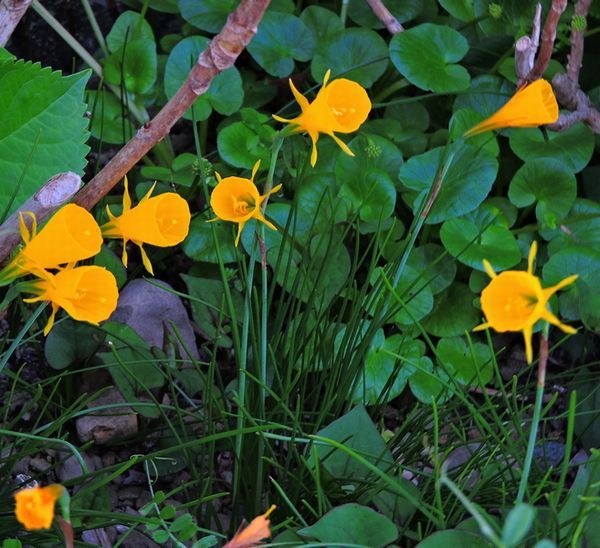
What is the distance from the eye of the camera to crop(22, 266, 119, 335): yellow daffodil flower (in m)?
0.87

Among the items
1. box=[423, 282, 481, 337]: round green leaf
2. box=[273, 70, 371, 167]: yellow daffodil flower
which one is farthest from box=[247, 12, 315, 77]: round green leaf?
box=[273, 70, 371, 167]: yellow daffodil flower

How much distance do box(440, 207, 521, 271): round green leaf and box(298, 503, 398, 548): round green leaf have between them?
600mm

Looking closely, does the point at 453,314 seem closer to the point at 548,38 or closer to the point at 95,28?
the point at 548,38

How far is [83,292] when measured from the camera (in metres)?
0.91

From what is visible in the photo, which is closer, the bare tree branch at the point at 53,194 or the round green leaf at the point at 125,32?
the bare tree branch at the point at 53,194

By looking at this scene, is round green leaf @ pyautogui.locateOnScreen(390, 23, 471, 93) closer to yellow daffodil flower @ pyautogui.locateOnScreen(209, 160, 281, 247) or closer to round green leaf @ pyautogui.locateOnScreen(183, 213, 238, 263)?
round green leaf @ pyautogui.locateOnScreen(183, 213, 238, 263)

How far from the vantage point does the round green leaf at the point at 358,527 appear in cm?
97

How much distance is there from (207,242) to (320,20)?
581 millimetres

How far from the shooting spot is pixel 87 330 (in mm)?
1410

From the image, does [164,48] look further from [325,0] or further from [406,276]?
[406,276]

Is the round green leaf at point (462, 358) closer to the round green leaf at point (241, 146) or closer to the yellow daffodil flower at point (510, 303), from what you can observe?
the round green leaf at point (241, 146)

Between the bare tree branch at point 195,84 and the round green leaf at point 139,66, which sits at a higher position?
the bare tree branch at point 195,84

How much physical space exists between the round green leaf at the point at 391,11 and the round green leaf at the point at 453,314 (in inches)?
23.8

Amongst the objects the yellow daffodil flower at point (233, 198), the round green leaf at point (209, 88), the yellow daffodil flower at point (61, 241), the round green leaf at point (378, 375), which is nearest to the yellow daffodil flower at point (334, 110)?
the yellow daffodil flower at point (233, 198)
